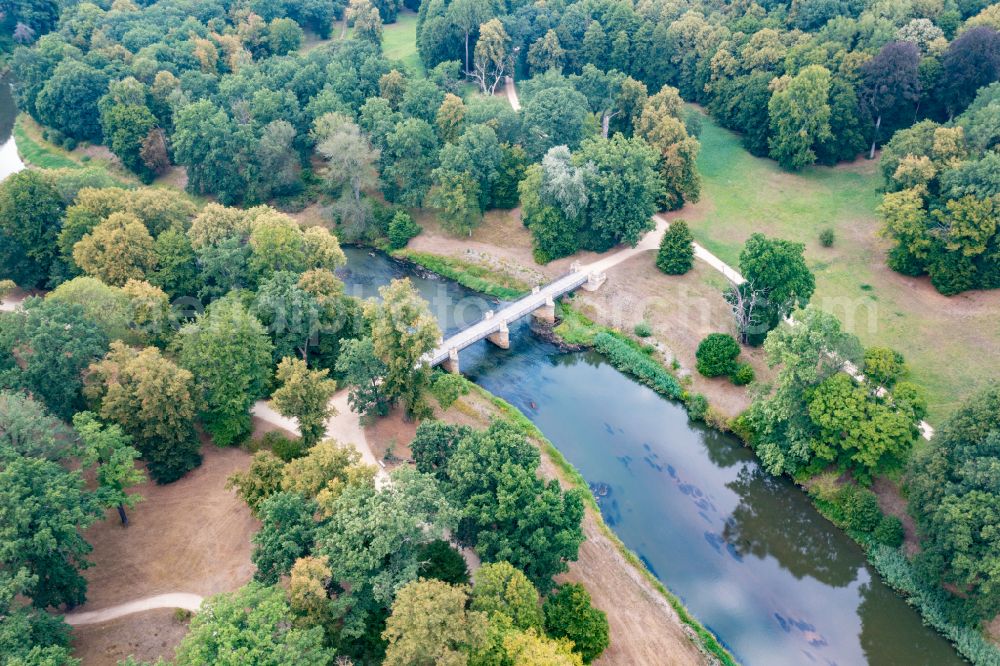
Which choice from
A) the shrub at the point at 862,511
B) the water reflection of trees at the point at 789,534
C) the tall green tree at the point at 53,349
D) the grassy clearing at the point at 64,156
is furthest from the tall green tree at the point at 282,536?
the grassy clearing at the point at 64,156

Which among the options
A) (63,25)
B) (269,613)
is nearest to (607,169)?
(269,613)

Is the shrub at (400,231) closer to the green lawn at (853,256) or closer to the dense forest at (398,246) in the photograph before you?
the dense forest at (398,246)

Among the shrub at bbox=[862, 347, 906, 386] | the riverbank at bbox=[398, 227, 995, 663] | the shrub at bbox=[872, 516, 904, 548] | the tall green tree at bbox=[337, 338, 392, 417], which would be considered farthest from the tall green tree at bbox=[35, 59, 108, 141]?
the shrub at bbox=[872, 516, 904, 548]

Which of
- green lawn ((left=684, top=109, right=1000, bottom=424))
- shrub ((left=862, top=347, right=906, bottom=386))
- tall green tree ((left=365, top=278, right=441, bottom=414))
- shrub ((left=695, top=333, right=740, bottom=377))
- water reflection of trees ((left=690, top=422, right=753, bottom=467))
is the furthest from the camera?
shrub ((left=695, top=333, right=740, bottom=377))

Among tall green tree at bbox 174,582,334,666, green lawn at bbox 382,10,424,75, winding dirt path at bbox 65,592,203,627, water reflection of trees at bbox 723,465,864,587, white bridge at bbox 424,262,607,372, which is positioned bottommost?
winding dirt path at bbox 65,592,203,627

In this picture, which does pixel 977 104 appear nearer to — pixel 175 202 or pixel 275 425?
pixel 275 425

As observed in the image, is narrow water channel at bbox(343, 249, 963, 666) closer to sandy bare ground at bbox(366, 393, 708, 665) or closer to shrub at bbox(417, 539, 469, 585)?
sandy bare ground at bbox(366, 393, 708, 665)
